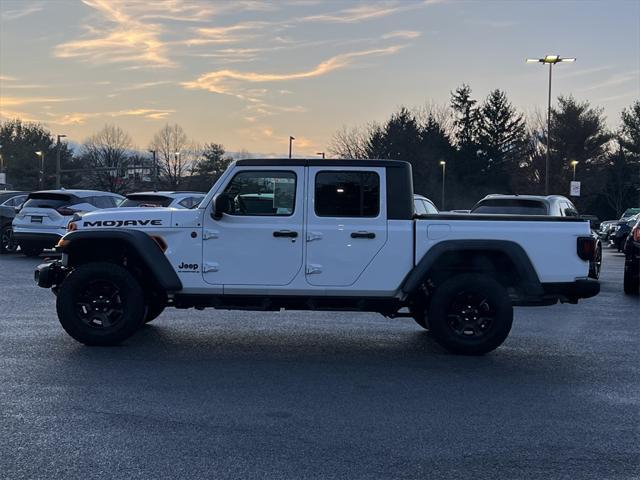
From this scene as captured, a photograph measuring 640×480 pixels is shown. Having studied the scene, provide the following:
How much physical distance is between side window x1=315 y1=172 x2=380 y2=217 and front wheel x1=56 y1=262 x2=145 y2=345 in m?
2.18

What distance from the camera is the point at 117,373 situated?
6758mm

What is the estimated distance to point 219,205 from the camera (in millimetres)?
7746

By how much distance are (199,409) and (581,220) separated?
14.8 feet

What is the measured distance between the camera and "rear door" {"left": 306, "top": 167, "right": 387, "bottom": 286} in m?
7.68

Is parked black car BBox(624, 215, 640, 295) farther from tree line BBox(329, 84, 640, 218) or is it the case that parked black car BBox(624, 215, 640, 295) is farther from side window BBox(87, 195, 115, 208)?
tree line BBox(329, 84, 640, 218)

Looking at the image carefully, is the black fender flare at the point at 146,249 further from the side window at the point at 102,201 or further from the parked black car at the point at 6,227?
the parked black car at the point at 6,227

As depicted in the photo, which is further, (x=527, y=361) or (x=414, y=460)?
(x=527, y=361)

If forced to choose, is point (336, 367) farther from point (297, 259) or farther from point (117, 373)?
point (117, 373)

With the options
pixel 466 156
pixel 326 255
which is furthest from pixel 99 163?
pixel 326 255

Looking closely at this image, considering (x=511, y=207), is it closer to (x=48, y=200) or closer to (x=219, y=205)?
(x=219, y=205)

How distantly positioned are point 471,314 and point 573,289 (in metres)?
1.10

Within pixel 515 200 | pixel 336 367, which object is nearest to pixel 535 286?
pixel 336 367

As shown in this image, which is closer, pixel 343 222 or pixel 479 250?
pixel 479 250

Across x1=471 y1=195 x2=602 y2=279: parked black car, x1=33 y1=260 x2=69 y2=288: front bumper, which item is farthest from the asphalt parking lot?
x1=471 y1=195 x2=602 y2=279: parked black car
